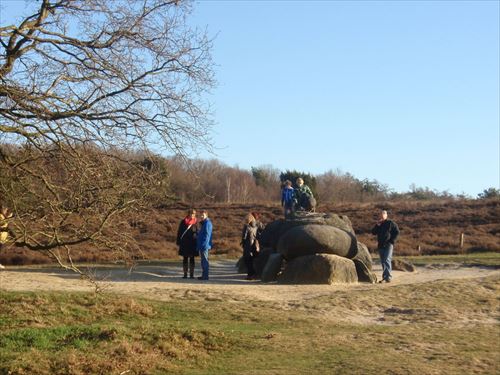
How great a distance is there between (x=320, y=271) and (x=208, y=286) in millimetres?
3042

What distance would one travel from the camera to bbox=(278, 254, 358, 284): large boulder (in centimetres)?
1964

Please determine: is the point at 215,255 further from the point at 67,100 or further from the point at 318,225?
the point at 67,100

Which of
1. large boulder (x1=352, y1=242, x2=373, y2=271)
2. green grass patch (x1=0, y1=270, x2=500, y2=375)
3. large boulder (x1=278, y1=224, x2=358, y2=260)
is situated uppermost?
large boulder (x1=278, y1=224, x2=358, y2=260)

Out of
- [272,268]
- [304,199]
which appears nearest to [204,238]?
[272,268]

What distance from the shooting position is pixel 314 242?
20.6 meters

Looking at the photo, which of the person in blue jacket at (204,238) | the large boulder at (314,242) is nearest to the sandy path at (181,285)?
the person in blue jacket at (204,238)

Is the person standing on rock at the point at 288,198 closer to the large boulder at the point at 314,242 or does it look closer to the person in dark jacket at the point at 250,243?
the large boulder at the point at 314,242

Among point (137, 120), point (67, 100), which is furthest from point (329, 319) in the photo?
point (67, 100)

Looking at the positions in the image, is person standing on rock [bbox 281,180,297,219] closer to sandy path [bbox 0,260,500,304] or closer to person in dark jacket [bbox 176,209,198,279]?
sandy path [bbox 0,260,500,304]

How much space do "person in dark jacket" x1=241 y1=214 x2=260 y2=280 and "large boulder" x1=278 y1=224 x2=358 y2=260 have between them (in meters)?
0.72

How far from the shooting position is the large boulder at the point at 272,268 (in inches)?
810

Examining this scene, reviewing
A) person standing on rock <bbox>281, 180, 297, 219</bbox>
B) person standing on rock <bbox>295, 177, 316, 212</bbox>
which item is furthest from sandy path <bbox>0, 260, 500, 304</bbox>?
person standing on rock <bbox>295, 177, 316, 212</bbox>

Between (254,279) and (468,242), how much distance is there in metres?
19.5

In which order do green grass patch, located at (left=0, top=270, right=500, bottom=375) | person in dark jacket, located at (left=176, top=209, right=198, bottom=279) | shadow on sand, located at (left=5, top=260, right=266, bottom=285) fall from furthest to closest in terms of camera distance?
person in dark jacket, located at (left=176, top=209, right=198, bottom=279)
shadow on sand, located at (left=5, top=260, right=266, bottom=285)
green grass patch, located at (left=0, top=270, right=500, bottom=375)
